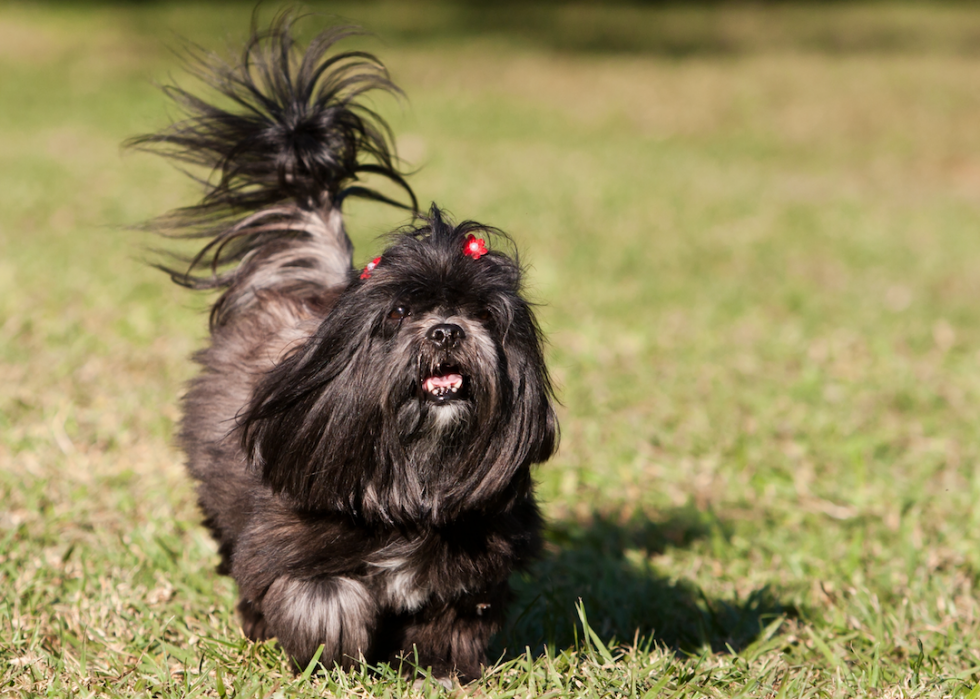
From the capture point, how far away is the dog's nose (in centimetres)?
286

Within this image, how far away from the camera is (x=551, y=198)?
12453 millimetres

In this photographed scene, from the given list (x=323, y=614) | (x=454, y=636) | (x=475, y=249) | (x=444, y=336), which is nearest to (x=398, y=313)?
(x=444, y=336)

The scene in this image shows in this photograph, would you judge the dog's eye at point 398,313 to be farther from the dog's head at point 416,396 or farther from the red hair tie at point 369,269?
the red hair tie at point 369,269

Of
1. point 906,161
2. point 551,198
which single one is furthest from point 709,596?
point 906,161

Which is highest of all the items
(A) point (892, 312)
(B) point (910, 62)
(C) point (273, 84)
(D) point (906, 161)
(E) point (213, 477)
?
(B) point (910, 62)

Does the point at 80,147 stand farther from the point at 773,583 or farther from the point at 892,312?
the point at 773,583

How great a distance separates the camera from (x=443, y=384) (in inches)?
115

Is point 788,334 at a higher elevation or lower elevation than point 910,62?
lower

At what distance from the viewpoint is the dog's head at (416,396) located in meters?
2.92

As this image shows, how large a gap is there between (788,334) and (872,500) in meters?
2.72

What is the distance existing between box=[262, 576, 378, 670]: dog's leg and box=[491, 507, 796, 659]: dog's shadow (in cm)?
63

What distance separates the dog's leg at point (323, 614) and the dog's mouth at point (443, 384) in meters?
0.66

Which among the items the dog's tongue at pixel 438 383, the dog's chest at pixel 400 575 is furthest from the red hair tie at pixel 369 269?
the dog's chest at pixel 400 575

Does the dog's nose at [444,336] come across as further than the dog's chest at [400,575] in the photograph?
No
